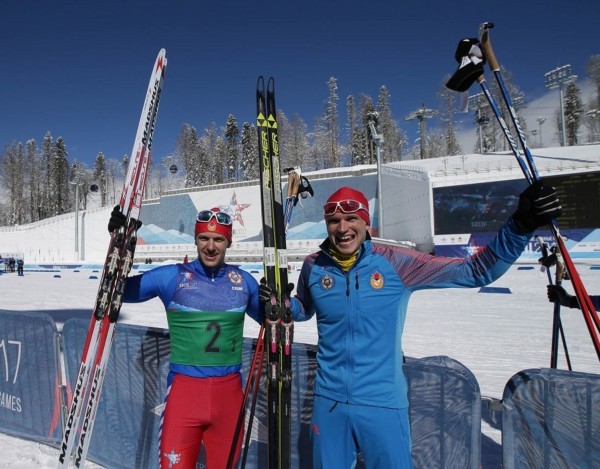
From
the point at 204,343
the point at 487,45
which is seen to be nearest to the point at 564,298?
the point at 487,45

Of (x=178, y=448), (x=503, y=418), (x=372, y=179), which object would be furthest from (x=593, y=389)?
(x=372, y=179)

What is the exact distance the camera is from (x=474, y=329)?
8.02m

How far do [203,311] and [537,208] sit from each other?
2.00 m

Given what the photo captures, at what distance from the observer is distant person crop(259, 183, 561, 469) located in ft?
6.19

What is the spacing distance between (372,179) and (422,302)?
80.8ft

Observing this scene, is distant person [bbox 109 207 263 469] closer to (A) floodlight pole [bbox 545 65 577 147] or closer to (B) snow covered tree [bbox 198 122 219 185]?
(A) floodlight pole [bbox 545 65 577 147]

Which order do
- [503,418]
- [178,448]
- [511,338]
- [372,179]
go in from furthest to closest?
[372,179], [511,338], [178,448], [503,418]

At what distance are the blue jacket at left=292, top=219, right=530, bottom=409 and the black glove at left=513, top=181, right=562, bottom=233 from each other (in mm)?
52

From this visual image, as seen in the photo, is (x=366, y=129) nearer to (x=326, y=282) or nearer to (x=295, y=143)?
(x=295, y=143)

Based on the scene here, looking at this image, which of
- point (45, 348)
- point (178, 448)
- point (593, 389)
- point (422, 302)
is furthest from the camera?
point (422, 302)

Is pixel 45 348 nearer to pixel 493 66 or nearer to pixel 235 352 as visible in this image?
pixel 235 352

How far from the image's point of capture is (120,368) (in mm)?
3287

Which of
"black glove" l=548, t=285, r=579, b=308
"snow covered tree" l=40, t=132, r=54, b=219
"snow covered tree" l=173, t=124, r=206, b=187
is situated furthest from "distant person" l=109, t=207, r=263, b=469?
"snow covered tree" l=40, t=132, r=54, b=219

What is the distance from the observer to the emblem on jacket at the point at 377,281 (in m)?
2.04
